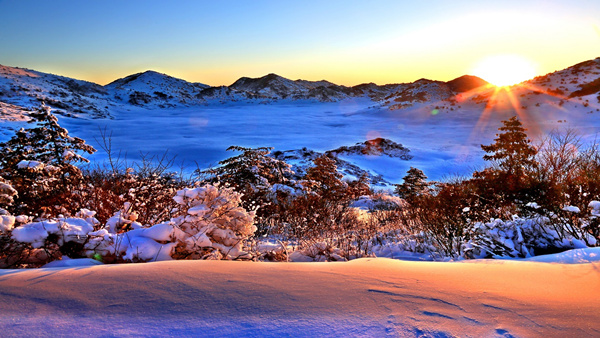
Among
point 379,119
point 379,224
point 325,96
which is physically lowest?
point 379,224

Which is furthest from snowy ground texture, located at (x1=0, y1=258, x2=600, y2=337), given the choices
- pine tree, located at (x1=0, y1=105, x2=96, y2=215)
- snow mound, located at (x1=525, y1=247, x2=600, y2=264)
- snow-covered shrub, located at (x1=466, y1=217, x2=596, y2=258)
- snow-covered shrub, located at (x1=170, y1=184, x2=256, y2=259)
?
pine tree, located at (x1=0, y1=105, x2=96, y2=215)

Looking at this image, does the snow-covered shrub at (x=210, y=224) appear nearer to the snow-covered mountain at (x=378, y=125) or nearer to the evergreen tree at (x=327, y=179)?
the evergreen tree at (x=327, y=179)

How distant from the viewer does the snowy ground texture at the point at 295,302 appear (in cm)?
138

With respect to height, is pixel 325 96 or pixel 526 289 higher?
pixel 325 96

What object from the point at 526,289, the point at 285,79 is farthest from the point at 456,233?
the point at 285,79

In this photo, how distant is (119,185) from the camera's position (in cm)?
609

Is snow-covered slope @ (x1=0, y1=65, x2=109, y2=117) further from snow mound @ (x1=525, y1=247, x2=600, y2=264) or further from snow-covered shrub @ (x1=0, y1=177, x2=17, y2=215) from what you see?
snow mound @ (x1=525, y1=247, x2=600, y2=264)

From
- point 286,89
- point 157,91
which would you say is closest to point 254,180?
point 157,91

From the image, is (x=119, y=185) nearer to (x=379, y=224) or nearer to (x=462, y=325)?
(x=379, y=224)

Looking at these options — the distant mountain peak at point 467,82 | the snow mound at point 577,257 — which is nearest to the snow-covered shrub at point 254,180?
the snow mound at point 577,257

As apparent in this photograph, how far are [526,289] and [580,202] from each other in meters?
3.36

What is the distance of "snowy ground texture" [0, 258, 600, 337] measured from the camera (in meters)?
1.38

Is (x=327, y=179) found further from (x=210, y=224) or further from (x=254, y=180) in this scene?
(x=210, y=224)

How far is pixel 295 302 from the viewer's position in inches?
64.9
